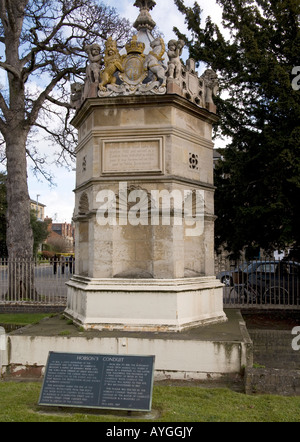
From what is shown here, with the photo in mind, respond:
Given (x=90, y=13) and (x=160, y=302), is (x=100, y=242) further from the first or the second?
(x=90, y=13)

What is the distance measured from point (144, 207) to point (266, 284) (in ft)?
24.5

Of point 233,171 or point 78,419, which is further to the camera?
point 233,171

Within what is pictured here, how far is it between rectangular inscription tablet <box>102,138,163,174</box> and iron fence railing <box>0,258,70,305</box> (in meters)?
8.03

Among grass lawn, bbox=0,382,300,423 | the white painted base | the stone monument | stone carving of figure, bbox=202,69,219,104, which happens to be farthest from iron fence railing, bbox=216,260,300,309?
grass lawn, bbox=0,382,300,423

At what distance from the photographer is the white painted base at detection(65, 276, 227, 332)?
7.45 metres

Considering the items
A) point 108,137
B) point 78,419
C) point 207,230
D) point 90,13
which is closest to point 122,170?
point 108,137

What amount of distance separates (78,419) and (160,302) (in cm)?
264

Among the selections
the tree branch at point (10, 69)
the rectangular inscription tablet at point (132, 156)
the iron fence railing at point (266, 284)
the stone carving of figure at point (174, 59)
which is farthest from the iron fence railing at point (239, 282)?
the tree branch at point (10, 69)

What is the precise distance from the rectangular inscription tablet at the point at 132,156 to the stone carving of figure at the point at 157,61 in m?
1.14

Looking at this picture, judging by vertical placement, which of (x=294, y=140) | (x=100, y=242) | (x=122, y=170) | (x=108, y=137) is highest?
(x=294, y=140)

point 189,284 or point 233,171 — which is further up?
point 233,171

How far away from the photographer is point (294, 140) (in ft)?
38.5

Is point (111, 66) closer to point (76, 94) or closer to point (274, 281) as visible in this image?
point (76, 94)

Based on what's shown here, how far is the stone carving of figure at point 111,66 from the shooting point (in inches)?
323
